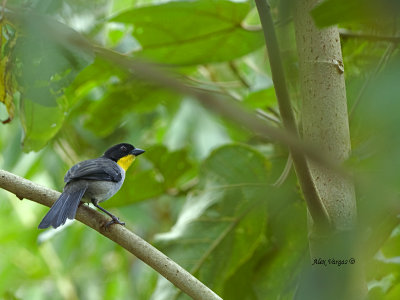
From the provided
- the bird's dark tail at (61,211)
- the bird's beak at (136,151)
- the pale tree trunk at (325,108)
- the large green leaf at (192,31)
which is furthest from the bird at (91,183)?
the pale tree trunk at (325,108)

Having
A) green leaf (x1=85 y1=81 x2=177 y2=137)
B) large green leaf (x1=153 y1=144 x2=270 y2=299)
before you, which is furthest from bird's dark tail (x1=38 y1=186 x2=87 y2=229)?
green leaf (x1=85 y1=81 x2=177 y2=137)

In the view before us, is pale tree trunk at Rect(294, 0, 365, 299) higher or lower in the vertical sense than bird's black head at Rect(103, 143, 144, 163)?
higher

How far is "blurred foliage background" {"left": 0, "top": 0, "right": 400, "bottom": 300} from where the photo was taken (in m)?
0.81

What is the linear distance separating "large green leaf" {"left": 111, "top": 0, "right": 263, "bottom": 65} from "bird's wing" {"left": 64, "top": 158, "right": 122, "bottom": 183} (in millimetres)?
523

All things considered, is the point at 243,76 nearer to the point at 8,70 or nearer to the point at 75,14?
the point at 8,70

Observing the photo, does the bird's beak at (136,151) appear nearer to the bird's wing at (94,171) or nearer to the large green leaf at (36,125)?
the bird's wing at (94,171)

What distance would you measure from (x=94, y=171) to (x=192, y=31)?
0.70m

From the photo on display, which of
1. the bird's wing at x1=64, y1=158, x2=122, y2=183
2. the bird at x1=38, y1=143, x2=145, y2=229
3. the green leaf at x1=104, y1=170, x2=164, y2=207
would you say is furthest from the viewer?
the green leaf at x1=104, y1=170, x2=164, y2=207

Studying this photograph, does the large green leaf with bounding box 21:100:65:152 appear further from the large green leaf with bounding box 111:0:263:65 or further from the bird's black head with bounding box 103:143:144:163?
the bird's black head with bounding box 103:143:144:163

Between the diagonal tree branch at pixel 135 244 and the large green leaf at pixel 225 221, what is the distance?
55cm

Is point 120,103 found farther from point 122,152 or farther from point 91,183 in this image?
point 91,183

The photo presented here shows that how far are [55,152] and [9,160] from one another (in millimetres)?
339

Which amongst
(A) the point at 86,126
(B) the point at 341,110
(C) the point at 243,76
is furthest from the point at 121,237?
(C) the point at 243,76

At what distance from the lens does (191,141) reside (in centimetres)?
320
